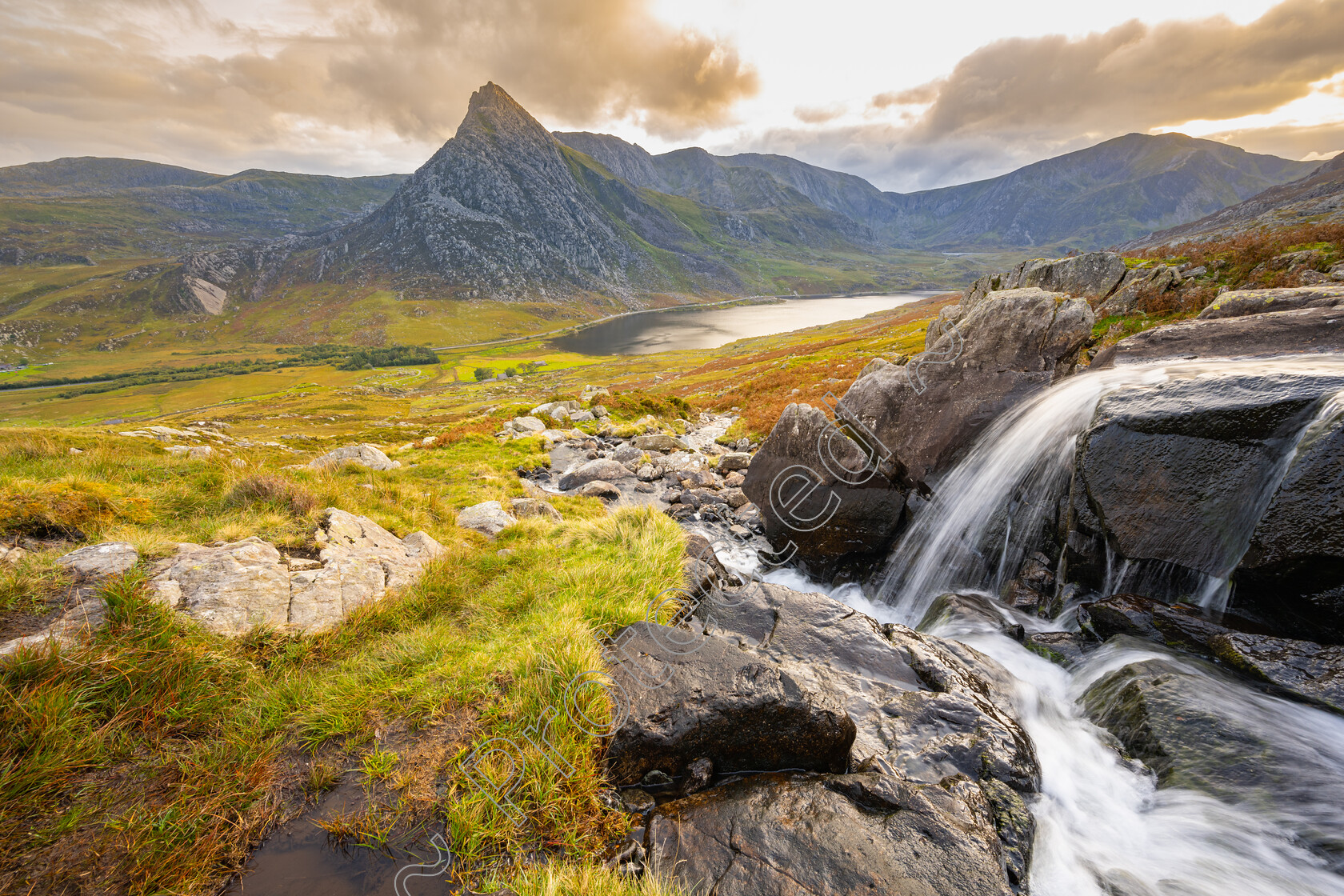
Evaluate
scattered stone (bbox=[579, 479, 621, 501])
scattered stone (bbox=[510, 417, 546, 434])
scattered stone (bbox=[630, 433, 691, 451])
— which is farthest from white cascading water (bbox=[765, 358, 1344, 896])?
scattered stone (bbox=[510, 417, 546, 434])

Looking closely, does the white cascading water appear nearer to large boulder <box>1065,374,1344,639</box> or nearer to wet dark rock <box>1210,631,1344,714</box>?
wet dark rock <box>1210,631,1344,714</box>

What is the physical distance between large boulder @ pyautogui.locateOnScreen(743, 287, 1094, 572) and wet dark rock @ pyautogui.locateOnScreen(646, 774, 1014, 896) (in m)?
9.20

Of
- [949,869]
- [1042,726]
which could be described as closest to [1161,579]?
[1042,726]

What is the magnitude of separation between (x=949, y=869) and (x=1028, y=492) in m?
9.74

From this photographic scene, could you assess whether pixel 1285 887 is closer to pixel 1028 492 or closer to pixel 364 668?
pixel 1028 492

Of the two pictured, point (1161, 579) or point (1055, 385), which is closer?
point (1161, 579)

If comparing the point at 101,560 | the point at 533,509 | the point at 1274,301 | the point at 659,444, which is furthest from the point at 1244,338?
the point at 659,444

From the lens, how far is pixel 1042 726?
7531mm

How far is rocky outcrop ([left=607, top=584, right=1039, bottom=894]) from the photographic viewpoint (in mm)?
4785

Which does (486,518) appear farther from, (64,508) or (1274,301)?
(1274,301)

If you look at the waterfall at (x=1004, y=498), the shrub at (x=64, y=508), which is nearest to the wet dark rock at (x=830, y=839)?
the waterfall at (x=1004, y=498)

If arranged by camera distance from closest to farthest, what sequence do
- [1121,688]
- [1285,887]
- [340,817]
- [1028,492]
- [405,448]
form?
[340,817] < [1285,887] < [1121,688] < [1028,492] < [405,448]

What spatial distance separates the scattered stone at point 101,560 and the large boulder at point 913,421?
13750 mm

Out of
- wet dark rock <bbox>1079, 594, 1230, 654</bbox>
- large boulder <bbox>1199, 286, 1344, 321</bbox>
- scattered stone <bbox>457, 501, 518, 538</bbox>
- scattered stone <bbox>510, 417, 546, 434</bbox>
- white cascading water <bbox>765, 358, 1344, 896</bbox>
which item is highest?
large boulder <bbox>1199, 286, 1344, 321</bbox>
